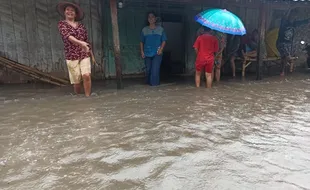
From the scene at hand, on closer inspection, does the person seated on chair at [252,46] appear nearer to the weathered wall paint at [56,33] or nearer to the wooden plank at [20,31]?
the weathered wall paint at [56,33]

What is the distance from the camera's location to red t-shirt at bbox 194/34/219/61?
6.20 meters

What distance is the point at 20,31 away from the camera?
6.70 metres

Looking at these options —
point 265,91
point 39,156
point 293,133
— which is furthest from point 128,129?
point 265,91

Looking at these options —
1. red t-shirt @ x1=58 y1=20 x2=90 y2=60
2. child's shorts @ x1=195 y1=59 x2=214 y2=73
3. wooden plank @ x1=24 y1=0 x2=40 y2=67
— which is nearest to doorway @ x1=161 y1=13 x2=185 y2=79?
child's shorts @ x1=195 y1=59 x2=214 y2=73

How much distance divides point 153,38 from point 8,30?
341 centimetres

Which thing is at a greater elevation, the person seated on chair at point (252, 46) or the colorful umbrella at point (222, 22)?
the colorful umbrella at point (222, 22)

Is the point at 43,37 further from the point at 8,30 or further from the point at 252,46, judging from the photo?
the point at 252,46

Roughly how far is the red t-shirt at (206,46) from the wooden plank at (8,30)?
4348 millimetres

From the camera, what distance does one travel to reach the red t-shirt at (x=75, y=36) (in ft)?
16.0

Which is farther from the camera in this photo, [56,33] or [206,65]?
[56,33]

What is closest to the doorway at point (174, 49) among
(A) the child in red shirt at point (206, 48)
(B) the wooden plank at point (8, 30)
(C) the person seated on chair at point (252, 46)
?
(C) the person seated on chair at point (252, 46)

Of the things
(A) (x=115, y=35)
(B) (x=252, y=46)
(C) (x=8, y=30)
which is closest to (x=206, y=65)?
(A) (x=115, y=35)

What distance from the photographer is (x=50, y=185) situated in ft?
7.77

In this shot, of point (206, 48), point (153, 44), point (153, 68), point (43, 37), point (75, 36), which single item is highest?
point (43, 37)
